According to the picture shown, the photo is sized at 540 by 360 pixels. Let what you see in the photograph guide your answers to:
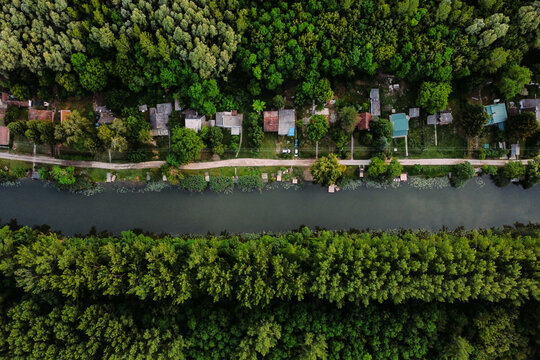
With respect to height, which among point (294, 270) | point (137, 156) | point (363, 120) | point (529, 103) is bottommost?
point (294, 270)

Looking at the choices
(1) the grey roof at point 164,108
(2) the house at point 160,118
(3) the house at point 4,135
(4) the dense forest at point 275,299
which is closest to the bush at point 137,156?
(2) the house at point 160,118

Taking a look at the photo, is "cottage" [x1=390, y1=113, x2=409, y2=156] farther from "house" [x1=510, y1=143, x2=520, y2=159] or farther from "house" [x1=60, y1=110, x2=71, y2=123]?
"house" [x1=60, y1=110, x2=71, y2=123]

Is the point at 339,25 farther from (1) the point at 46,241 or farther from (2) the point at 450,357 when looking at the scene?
(1) the point at 46,241

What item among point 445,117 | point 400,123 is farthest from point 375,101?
point 445,117

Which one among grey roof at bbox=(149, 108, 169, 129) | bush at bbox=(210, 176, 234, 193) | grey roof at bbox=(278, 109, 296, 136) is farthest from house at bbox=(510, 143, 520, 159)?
grey roof at bbox=(149, 108, 169, 129)

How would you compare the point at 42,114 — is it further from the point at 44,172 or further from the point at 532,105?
the point at 532,105

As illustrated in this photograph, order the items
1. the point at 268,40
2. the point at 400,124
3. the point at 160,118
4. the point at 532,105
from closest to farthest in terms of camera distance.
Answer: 1. the point at 268,40
2. the point at 532,105
3. the point at 400,124
4. the point at 160,118

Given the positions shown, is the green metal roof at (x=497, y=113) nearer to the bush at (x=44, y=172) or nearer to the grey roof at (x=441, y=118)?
the grey roof at (x=441, y=118)

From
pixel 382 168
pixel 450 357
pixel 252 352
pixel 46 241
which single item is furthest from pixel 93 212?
pixel 450 357
